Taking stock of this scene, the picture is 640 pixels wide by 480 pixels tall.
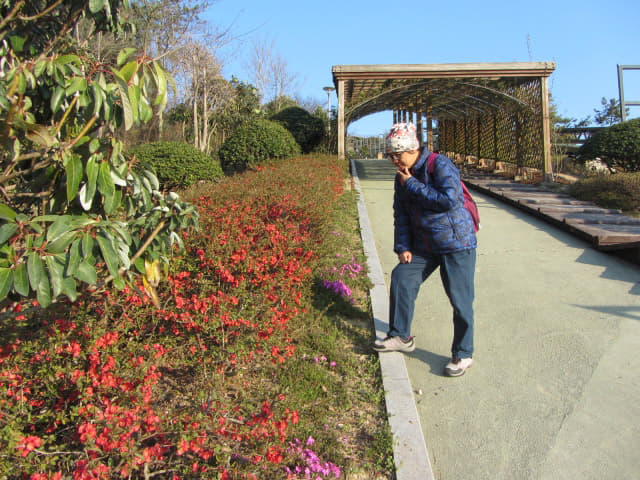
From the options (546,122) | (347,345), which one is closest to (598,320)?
(347,345)

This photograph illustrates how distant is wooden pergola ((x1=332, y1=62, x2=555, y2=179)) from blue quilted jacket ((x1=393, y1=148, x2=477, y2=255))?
10.2 metres

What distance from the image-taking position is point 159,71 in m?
1.87

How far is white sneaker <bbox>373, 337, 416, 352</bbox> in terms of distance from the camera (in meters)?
3.60

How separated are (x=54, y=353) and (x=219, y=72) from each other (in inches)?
552

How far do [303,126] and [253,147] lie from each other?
4.51m

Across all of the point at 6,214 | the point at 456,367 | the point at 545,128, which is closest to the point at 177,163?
the point at 456,367

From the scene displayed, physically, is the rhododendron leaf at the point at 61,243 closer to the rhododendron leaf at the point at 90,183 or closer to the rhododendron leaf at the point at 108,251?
the rhododendron leaf at the point at 108,251

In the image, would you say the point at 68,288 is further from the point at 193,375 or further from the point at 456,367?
the point at 456,367

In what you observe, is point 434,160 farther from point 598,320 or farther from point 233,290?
point 598,320

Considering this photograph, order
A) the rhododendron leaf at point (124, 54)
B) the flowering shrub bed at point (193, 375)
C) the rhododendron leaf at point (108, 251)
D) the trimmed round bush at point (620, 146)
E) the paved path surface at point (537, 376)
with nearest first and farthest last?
1. the rhododendron leaf at point (108, 251)
2. the rhododendron leaf at point (124, 54)
3. the flowering shrub bed at point (193, 375)
4. the paved path surface at point (537, 376)
5. the trimmed round bush at point (620, 146)

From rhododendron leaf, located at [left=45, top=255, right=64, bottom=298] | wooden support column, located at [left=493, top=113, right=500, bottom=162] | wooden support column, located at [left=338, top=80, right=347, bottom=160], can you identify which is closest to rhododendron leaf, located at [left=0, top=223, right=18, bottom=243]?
rhododendron leaf, located at [left=45, top=255, right=64, bottom=298]

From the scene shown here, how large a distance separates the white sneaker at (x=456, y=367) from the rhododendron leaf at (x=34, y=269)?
2.70 meters

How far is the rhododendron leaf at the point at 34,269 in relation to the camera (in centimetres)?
153

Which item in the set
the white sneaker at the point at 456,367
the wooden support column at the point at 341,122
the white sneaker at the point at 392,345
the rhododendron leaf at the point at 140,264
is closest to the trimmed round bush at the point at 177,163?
the wooden support column at the point at 341,122
